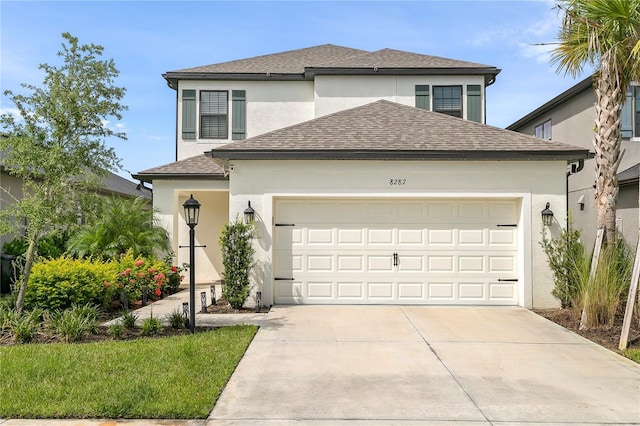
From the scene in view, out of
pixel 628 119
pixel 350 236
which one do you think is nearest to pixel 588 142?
pixel 628 119

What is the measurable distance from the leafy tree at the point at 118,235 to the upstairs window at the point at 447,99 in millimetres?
10161

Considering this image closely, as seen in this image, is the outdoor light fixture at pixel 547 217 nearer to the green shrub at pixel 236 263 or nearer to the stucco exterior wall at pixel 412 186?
the stucco exterior wall at pixel 412 186

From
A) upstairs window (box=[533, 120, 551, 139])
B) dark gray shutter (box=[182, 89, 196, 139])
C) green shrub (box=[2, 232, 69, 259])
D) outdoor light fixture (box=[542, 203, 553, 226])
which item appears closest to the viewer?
outdoor light fixture (box=[542, 203, 553, 226])

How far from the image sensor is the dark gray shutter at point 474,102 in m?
15.4

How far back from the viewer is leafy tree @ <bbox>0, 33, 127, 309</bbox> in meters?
7.86

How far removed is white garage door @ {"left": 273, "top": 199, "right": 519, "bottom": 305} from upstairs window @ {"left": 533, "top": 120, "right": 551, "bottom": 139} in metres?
11.3

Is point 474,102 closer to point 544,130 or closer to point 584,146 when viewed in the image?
point 584,146

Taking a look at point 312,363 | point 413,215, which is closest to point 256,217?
point 413,215

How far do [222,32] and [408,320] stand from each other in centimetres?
925

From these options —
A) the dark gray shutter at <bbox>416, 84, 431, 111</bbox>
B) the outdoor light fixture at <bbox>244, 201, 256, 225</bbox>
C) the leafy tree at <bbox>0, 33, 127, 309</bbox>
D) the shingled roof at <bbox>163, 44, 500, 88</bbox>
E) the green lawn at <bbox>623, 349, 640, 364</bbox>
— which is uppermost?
the shingled roof at <bbox>163, 44, 500, 88</bbox>

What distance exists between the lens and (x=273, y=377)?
18.4 feet

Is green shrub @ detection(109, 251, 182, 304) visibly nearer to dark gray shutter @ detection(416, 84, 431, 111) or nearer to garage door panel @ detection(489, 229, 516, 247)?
garage door panel @ detection(489, 229, 516, 247)

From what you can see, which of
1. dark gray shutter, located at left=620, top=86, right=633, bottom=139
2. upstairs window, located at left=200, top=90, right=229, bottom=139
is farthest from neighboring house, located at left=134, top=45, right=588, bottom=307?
dark gray shutter, located at left=620, top=86, right=633, bottom=139

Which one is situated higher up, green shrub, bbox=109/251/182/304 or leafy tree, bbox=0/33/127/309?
leafy tree, bbox=0/33/127/309
